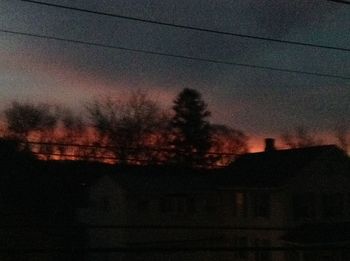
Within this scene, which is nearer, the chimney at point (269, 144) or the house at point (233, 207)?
the house at point (233, 207)

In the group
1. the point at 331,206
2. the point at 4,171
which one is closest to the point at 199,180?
the point at 331,206

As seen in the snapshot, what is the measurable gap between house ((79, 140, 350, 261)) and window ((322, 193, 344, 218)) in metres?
0.05

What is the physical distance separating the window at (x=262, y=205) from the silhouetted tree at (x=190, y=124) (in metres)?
16.0

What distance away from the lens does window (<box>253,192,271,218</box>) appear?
33250mm

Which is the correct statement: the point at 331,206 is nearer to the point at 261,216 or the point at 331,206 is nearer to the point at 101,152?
the point at 261,216

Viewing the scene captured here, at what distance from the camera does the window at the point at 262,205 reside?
33.2m

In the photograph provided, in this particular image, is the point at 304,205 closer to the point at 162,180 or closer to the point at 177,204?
the point at 177,204

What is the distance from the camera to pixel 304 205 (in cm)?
3269

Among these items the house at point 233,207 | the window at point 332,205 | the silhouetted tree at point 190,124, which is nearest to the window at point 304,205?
the house at point 233,207

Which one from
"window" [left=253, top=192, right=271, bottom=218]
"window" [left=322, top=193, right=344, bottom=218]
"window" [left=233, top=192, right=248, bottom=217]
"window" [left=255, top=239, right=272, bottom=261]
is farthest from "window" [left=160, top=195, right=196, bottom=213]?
"window" [left=322, top=193, right=344, bottom=218]

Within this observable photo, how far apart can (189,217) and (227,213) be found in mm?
2022

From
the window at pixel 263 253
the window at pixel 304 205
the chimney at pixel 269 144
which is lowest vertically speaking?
the window at pixel 263 253

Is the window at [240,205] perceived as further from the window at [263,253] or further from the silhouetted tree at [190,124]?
the silhouetted tree at [190,124]

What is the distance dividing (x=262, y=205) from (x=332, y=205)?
337 cm
